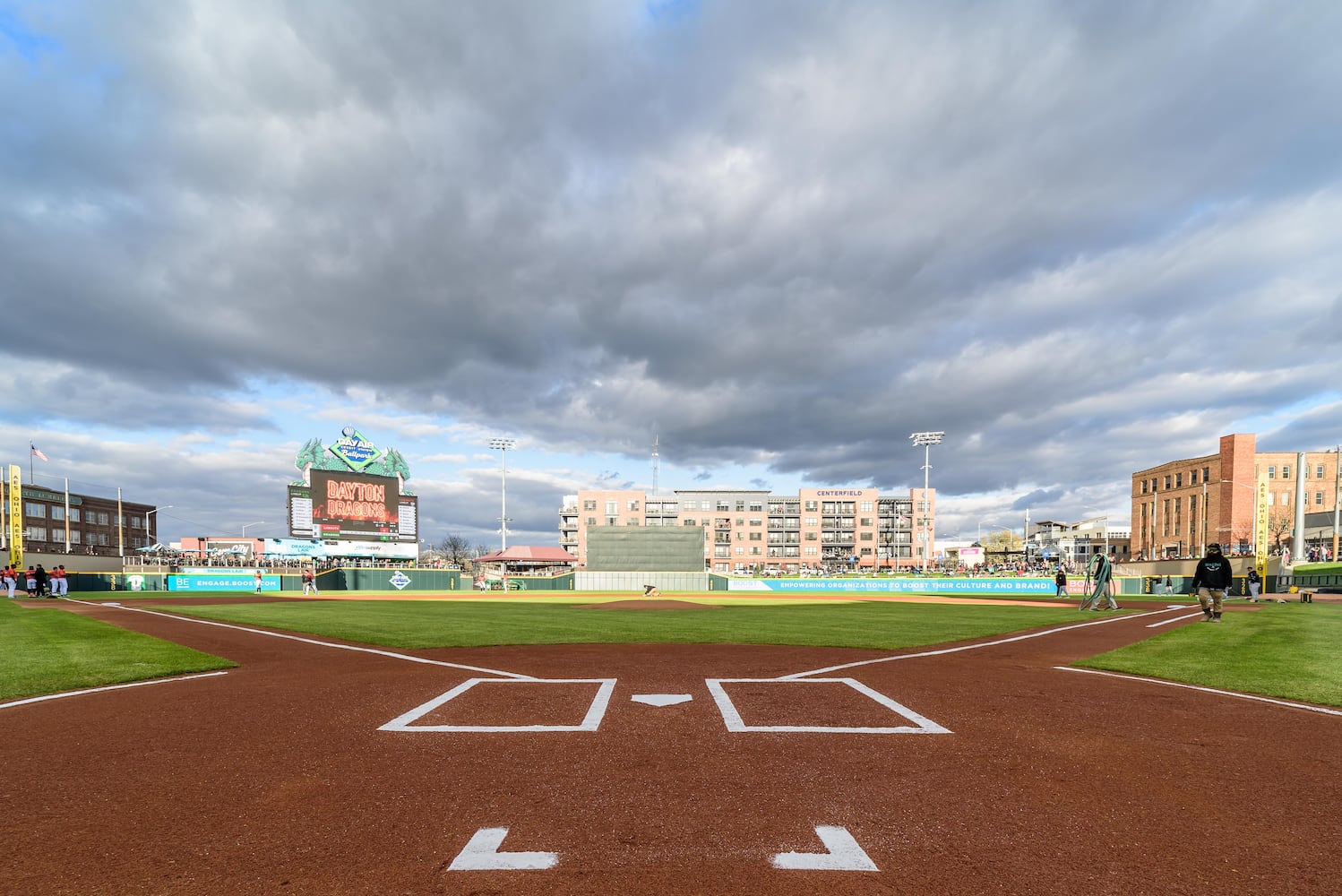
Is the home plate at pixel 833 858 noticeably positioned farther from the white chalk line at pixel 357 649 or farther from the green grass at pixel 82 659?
the green grass at pixel 82 659

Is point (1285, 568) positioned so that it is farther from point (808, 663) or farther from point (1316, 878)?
point (1316, 878)

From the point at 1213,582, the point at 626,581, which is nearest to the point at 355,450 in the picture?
the point at 626,581

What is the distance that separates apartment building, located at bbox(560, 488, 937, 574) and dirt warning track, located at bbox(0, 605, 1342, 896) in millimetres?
114316

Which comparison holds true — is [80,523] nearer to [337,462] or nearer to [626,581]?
[337,462]

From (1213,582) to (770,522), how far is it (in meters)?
111

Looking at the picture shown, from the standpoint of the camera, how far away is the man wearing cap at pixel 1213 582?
17.8m

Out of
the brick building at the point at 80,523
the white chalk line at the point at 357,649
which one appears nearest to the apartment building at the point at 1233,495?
the white chalk line at the point at 357,649

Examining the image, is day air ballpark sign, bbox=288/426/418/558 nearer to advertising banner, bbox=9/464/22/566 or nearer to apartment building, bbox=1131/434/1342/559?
advertising banner, bbox=9/464/22/566

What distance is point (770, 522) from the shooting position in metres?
128

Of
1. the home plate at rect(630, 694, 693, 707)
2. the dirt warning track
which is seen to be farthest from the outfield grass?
the home plate at rect(630, 694, 693, 707)

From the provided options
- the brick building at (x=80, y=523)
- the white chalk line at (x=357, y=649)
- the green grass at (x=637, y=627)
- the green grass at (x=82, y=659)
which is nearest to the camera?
the green grass at (x=82, y=659)

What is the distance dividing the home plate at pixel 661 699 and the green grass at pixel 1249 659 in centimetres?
801

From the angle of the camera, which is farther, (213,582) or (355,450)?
(355,450)

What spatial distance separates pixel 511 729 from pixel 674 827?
3.08 meters
